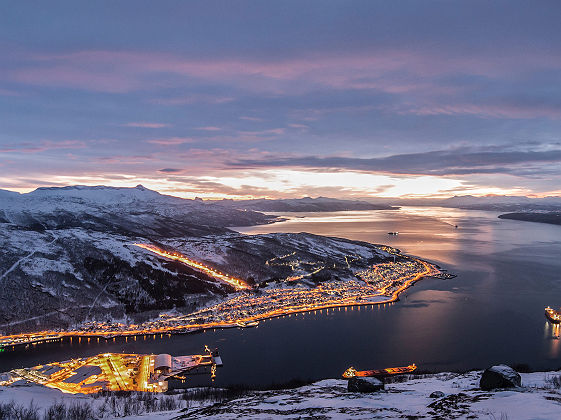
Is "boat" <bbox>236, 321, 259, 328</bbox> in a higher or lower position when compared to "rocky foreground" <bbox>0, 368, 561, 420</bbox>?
lower

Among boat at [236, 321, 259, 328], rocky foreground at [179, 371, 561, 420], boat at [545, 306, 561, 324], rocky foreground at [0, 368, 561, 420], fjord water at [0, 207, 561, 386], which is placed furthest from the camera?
boat at [236, 321, 259, 328]

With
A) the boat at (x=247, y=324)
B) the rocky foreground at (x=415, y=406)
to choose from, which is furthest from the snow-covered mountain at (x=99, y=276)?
the rocky foreground at (x=415, y=406)

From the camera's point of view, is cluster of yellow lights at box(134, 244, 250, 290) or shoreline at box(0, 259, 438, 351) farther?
cluster of yellow lights at box(134, 244, 250, 290)

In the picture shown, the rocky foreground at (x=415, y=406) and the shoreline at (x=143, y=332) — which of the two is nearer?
the rocky foreground at (x=415, y=406)

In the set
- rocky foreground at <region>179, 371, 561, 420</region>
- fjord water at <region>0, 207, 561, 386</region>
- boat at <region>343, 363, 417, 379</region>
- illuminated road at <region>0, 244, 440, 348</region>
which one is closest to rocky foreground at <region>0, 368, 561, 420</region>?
rocky foreground at <region>179, 371, 561, 420</region>

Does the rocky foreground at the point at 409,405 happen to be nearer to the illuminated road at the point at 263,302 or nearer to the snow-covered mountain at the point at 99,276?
the illuminated road at the point at 263,302

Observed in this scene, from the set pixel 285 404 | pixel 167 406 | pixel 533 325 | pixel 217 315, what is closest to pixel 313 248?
pixel 217 315

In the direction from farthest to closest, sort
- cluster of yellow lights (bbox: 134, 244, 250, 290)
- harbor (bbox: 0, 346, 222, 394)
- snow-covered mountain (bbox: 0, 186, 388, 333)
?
1. cluster of yellow lights (bbox: 134, 244, 250, 290)
2. snow-covered mountain (bbox: 0, 186, 388, 333)
3. harbor (bbox: 0, 346, 222, 394)

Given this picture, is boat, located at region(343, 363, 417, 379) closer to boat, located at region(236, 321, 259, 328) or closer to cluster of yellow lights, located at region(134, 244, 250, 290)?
boat, located at region(236, 321, 259, 328)

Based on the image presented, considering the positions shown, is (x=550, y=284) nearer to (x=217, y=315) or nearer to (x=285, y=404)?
(x=217, y=315)
